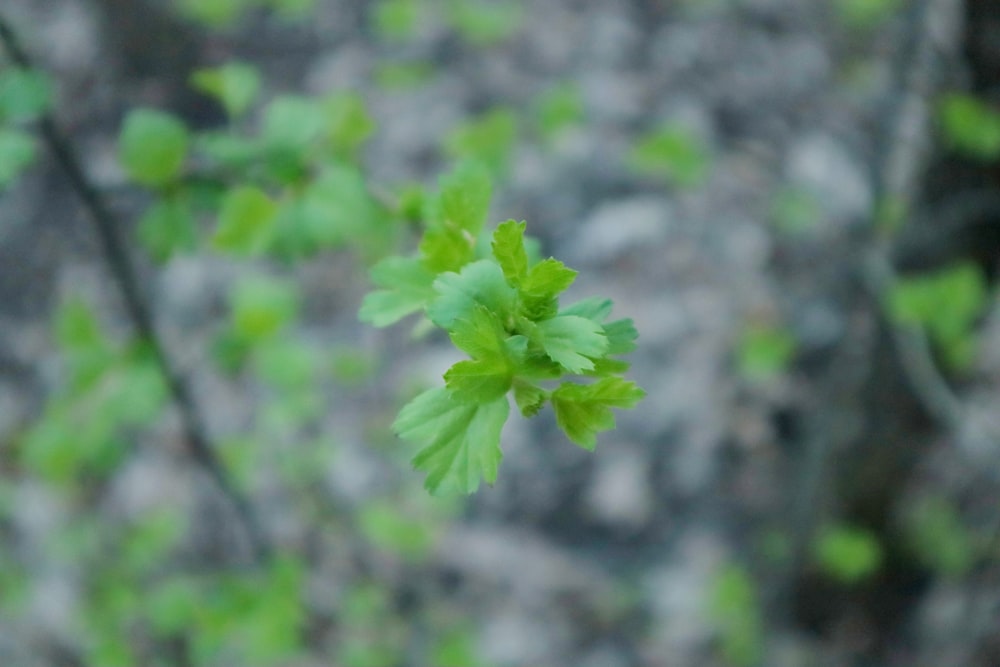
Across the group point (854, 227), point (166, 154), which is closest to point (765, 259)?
point (854, 227)

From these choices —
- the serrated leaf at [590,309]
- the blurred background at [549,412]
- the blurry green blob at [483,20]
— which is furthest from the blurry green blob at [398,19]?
the serrated leaf at [590,309]

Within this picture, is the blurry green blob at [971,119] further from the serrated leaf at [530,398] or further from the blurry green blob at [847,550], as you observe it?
the serrated leaf at [530,398]

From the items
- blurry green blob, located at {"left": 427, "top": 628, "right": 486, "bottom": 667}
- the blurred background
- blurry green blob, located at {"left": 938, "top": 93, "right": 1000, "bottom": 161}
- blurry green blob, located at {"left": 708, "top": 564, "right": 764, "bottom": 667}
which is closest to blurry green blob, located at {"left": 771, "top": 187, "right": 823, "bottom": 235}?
the blurred background

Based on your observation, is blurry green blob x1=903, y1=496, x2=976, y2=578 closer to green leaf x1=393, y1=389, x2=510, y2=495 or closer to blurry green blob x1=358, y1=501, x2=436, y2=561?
blurry green blob x1=358, y1=501, x2=436, y2=561

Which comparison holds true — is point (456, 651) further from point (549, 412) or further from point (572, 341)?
point (572, 341)

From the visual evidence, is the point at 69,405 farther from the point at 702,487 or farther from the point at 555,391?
the point at 702,487
